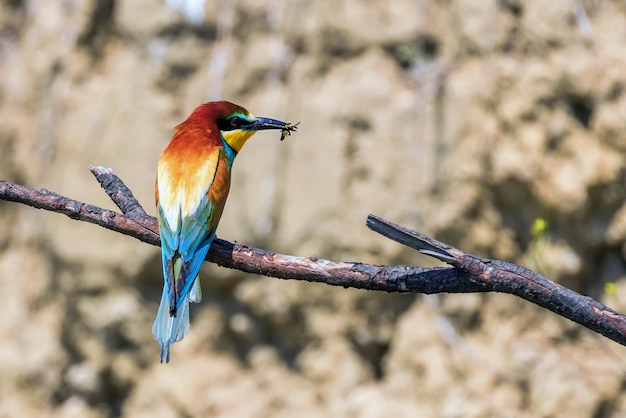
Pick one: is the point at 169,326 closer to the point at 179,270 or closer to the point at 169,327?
the point at 169,327

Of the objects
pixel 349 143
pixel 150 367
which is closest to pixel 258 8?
pixel 349 143

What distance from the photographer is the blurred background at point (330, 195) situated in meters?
3.57

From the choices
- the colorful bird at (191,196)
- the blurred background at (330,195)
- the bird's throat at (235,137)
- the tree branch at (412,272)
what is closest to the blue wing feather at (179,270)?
the colorful bird at (191,196)

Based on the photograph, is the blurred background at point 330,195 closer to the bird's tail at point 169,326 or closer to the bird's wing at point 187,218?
the bird's wing at point 187,218

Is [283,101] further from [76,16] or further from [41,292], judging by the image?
[41,292]

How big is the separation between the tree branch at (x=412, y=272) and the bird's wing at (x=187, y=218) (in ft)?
0.37

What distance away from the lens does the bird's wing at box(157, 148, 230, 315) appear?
2.40 m

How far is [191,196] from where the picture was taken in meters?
2.58

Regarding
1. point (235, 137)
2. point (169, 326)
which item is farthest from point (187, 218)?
point (235, 137)

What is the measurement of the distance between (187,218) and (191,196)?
12 cm

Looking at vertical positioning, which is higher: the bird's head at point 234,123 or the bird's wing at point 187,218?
the bird's head at point 234,123

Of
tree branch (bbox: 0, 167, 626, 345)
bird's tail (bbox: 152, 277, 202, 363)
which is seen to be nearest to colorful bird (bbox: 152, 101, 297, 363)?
bird's tail (bbox: 152, 277, 202, 363)

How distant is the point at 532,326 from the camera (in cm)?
362

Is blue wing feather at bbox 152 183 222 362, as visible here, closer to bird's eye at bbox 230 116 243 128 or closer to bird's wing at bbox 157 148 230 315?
bird's wing at bbox 157 148 230 315
